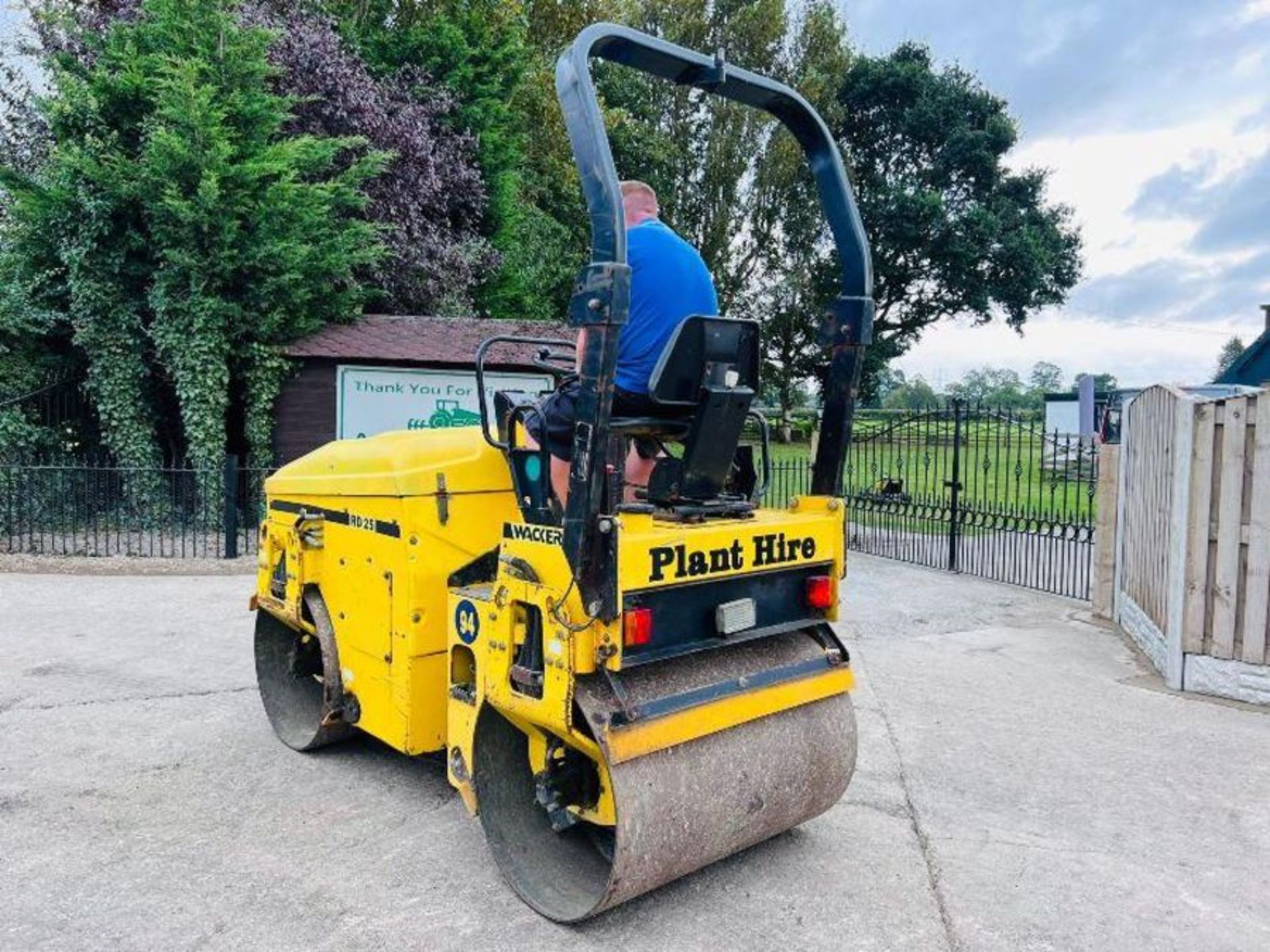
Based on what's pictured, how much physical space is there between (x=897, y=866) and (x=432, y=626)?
6.38 feet

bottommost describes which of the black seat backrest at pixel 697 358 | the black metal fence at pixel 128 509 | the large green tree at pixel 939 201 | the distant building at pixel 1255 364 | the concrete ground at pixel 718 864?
the concrete ground at pixel 718 864

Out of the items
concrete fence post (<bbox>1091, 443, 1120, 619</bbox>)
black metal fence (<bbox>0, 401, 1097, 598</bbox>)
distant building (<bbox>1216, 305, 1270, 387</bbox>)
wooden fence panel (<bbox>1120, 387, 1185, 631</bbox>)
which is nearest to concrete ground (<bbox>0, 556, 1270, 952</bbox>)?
wooden fence panel (<bbox>1120, 387, 1185, 631</bbox>)

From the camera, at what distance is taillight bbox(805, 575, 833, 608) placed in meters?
3.59

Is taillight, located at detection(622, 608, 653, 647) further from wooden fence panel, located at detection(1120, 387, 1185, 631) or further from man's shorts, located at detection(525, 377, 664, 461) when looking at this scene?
wooden fence panel, located at detection(1120, 387, 1185, 631)

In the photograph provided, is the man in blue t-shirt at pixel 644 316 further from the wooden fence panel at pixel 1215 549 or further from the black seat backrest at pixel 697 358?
the wooden fence panel at pixel 1215 549

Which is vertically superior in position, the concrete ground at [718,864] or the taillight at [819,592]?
the taillight at [819,592]

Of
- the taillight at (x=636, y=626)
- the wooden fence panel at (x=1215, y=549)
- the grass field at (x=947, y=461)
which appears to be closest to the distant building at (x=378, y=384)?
the grass field at (x=947, y=461)

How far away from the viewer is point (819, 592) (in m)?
3.59

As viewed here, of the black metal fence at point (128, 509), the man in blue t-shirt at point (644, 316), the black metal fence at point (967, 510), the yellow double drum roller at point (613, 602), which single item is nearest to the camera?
the yellow double drum roller at point (613, 602)

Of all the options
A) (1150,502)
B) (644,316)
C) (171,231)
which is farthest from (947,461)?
(171,231)

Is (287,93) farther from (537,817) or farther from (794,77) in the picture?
(794,77)

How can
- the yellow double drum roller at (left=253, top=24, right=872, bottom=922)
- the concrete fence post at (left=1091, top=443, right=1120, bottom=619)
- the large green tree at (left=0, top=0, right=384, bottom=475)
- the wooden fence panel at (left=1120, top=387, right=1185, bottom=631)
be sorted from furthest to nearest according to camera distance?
the large green tree at (left=0, top=0, right=384, bottom=475)
the concrete fence post at (left=1091, top=443, right=1120, bottom=619)
the wooden fence panel at (left=1120, top=387, right=1185, bottom=631)
the yellow double drum roller at (left=253, top=24, right=872, bottom=922)

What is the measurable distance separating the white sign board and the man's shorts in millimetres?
8619

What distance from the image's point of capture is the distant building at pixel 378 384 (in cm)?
1205
